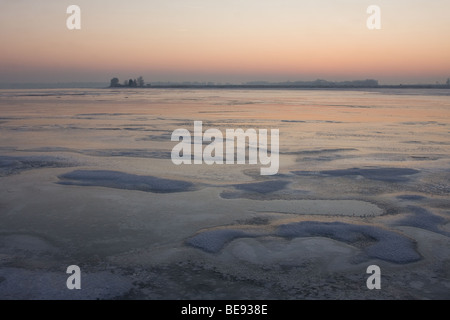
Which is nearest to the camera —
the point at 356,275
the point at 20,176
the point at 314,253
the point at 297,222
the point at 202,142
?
the point at 356,275

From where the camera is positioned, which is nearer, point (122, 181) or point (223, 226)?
point (223, 226)

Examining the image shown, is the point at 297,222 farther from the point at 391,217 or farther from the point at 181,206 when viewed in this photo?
the point at 181,206

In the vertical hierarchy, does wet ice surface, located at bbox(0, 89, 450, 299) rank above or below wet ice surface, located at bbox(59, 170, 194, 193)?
below

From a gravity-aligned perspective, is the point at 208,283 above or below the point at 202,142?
below

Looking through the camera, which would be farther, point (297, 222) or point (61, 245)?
point (297, 222)

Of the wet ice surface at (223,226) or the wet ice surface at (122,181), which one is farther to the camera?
the wet ice surface at (122,181)

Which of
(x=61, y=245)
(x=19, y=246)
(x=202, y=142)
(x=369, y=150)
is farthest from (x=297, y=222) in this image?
(x=202, y=142)

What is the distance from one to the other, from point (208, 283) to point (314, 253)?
1.19 meters

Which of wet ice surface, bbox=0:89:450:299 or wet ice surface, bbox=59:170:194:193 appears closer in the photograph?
wet ice surface, bbox=0:89:450:299

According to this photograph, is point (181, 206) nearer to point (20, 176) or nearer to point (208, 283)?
point (208, 283)

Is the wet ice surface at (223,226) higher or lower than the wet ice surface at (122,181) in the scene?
lower

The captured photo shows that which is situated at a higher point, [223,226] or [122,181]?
[122,181]

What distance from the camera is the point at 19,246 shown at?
13.2ft

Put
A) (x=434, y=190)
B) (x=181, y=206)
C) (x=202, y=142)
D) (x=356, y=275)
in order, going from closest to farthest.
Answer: (x=356, y=275), (x=181, y=206), (x=434, y=190), (x=202, y=142)
